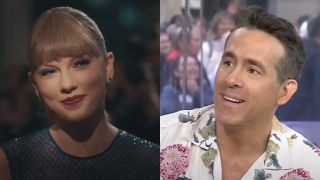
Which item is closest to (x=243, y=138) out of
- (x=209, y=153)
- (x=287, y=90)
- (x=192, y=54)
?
(x=209, y=153)

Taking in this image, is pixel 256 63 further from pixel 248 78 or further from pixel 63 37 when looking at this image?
pixel 63 37

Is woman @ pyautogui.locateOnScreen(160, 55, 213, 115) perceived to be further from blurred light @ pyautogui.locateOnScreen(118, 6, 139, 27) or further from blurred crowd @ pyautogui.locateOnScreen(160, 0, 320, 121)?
blurred light @ pyautogui.locateOnScreen(118, 6, 139, 27)

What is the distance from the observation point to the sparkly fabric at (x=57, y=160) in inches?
68.7

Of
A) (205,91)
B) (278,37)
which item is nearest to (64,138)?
(205,91)

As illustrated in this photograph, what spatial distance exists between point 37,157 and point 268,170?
0.85 m

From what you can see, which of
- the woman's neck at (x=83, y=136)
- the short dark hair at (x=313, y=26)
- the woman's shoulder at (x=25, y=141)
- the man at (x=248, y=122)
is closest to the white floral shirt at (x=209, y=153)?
the man at (x=248, y=122)

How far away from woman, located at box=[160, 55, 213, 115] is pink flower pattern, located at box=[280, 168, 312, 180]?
15.1 inches

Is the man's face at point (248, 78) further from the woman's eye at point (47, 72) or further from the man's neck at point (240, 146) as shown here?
the woman's eye at point (47, 72)

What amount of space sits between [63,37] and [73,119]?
304 mm

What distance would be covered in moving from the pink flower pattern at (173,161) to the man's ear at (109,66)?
1.13 ft

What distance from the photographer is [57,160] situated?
5.75 feet

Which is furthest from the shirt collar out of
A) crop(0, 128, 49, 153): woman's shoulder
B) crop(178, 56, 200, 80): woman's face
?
crop(0, 128, 49, 153): woman's shoulder

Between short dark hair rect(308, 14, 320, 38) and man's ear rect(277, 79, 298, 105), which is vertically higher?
short dark hair rect(308, 14, 320, 38)

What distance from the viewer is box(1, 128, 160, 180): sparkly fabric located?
68.7 inches
